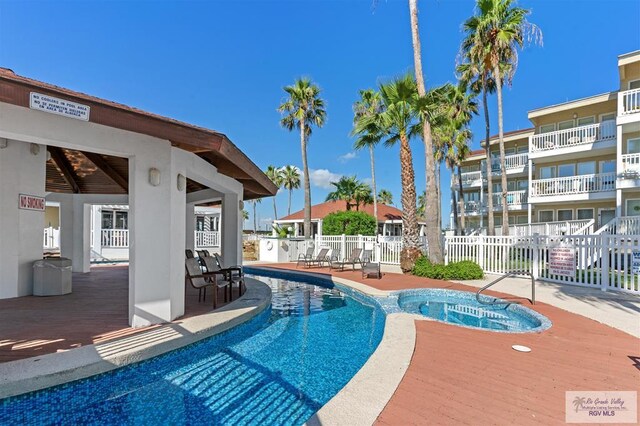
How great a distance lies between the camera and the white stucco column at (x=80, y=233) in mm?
12336

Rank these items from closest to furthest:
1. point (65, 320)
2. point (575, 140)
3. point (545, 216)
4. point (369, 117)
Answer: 1. point (65, 320)
2. point (369, 117)
3. point (575, 140)
4. point (545, 216)

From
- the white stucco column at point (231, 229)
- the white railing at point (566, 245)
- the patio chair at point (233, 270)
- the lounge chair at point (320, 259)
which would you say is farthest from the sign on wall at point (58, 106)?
the lounge chair at point (320, 259)

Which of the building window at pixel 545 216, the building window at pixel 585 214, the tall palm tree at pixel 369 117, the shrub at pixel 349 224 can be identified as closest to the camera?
the tall palm tree at pixel 369 117

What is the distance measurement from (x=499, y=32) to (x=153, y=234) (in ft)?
64.2

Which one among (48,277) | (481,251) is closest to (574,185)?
(481,251)

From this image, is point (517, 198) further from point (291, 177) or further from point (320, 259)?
point (291, 177)

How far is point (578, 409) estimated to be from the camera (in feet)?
10.4

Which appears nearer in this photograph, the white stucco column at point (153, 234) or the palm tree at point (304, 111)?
the white stucco column at point (153, 234)

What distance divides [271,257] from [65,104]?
17.4 metres

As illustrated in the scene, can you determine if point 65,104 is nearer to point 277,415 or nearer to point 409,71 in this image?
point 277,415

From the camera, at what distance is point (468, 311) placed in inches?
336

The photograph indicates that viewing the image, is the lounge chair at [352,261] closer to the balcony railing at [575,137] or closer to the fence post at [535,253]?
the fence post at [535,253]

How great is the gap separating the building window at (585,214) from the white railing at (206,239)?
24211 mm

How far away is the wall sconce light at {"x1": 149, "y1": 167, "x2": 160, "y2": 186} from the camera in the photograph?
5434 millimetres
